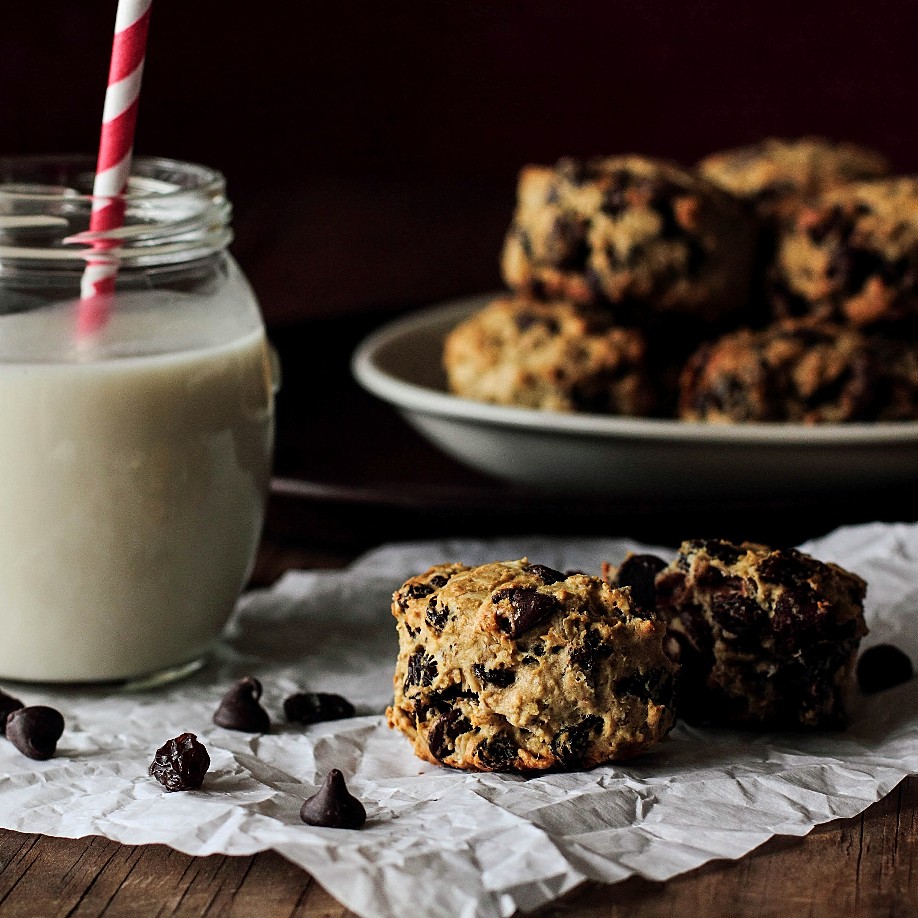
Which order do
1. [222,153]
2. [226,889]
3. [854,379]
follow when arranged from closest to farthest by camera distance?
[226,889] < [854,379] < [222,153]

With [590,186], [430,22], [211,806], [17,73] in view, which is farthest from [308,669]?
[430,22]

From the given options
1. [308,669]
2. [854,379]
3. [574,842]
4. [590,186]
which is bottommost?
[308,669]

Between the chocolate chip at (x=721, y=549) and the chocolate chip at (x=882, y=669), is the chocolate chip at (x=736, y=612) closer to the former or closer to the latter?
the chocolate chip at (x=721, y=549)

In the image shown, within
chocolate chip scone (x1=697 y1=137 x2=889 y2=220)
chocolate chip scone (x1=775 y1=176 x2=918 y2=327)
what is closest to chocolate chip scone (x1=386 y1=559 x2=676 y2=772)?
chocolate chip scone (x1=775 y1=176 x2=918 y2=327)

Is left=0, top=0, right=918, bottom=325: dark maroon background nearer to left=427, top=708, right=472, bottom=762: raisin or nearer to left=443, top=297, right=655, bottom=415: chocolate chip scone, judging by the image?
left=443, top=297, right=655, bottom=415: chocolate chip scone

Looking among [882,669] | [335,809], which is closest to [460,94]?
[882,669]

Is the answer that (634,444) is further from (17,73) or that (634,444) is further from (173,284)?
(17,73)

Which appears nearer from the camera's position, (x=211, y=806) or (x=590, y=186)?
(x=211, y=806)

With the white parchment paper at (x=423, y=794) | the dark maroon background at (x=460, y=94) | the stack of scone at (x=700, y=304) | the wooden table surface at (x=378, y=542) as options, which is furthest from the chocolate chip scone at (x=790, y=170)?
the dark maroon background at (x=460, y=94)
